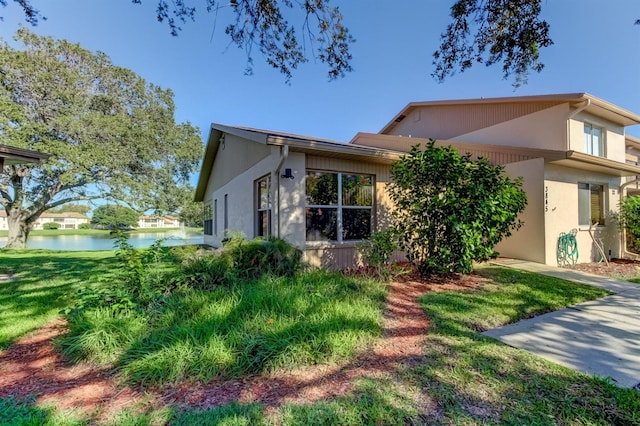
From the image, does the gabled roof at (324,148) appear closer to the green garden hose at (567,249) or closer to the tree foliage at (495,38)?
the tree foliage at (495,38)

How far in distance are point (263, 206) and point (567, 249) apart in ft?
29.9

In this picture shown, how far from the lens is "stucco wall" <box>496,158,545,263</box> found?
26.9 feet

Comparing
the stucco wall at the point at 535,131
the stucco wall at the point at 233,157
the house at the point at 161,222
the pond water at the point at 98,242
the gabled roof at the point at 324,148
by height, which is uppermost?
the stucco wall at the point at 535,131

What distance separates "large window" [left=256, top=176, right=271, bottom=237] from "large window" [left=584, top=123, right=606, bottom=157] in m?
10.4

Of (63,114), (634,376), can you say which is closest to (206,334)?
(634,376)

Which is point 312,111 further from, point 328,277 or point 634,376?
point 634,376

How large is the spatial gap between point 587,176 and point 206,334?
1204 cm

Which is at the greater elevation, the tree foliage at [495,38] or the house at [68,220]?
the tree foliage at [495,38]

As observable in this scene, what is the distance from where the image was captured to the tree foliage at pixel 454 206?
5.74 meters

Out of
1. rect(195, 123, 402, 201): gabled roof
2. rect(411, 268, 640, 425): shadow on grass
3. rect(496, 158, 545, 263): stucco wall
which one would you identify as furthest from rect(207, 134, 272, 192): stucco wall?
rect(496, 158, 545, 263): stucco wall

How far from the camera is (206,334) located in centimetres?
315

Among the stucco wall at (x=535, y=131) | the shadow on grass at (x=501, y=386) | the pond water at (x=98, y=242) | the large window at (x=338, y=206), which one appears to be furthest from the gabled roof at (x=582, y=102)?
the pond water at (x=98, y=242)

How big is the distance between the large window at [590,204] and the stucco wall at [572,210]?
0.17 meters

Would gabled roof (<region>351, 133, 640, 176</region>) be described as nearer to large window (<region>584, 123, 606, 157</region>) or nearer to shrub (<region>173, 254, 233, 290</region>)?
large window (<region>584, 123, 606, 157</region>)
